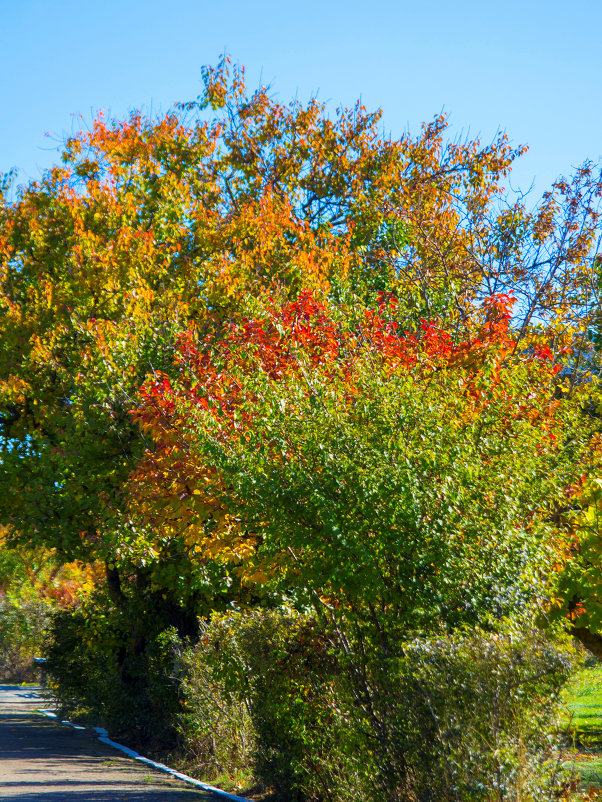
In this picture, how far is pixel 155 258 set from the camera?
52.8 ft

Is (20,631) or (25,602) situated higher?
(25,602)

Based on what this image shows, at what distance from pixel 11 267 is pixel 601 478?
12684mm

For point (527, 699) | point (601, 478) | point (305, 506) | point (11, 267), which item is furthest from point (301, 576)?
point (11, 267)

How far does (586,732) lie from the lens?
43.5ft

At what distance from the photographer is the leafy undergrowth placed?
223 inches

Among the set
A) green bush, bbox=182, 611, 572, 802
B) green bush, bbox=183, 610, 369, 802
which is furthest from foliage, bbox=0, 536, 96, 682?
green bush, bbox=182, 611, 572, 802

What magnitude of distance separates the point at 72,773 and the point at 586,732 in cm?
816

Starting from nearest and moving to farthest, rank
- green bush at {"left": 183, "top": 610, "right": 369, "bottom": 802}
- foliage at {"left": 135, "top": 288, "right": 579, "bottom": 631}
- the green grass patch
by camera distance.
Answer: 1. the green grass patch
2. foliage at {"left": 135, "top": 288, "right": 579, "bottom": 631}
3. green bush at {"left": 183, "top": 610, "right": 369, "bottom": 802}

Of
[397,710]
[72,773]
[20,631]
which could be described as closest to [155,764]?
[72,773]

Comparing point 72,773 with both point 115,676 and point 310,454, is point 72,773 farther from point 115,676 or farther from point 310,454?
point 310,454

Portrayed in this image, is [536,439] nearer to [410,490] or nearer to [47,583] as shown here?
[410,490]

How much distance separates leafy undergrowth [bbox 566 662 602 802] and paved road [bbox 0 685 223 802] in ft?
13.0

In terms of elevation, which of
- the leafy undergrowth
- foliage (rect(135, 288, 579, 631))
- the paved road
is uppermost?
foliage (rect(135, 288, 579, 631))

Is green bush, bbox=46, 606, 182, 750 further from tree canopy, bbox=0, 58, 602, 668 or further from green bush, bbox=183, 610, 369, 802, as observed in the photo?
green bush, bbox=183, 610, 369, 802
